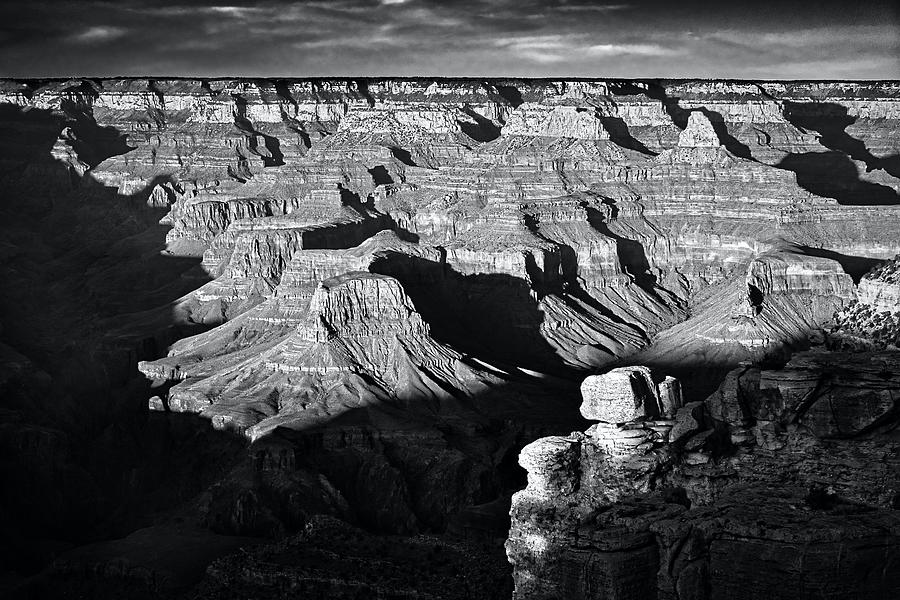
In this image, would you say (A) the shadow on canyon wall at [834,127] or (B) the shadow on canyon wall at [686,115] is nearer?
(B) the shadow on canyon wall at [686,115]

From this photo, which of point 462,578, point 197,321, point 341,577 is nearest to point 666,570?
point 462,578

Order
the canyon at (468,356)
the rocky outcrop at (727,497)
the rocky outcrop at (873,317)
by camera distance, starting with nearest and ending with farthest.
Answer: the rocky outcrop at (727,497)
the canyon at (468,356)
the rocky outcrop at (873,317)

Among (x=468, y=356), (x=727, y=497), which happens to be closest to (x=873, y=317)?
(x=727, y=497)

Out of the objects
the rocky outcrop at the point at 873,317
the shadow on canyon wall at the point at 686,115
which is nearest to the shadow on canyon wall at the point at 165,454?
the rocky outcrop at the point at 873,317

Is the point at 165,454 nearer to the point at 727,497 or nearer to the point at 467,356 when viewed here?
the point at 467,356

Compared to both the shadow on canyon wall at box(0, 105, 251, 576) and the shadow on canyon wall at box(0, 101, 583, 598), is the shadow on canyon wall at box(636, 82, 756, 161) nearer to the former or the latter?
the shadow on canyon wall at box(0, 101, 583, 598)

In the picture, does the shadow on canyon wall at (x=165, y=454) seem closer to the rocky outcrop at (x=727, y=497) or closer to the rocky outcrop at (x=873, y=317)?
the rocky outcrop at (x=727, y=497)

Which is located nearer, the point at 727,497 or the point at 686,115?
the point at 727,497

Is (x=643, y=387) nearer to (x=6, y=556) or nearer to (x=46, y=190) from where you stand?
(x=6, y=556)
